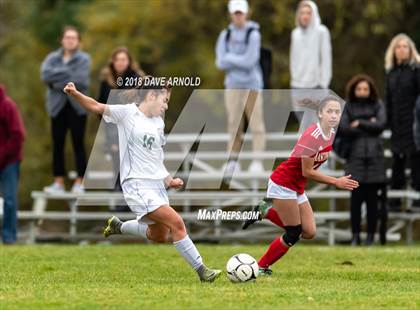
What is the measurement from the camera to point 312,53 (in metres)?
19.4

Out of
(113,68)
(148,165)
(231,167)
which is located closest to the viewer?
(148,165)

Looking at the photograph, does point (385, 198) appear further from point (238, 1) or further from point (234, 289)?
point (234, 289)

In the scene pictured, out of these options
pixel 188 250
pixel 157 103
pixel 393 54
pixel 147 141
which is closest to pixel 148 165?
pixel 147 141

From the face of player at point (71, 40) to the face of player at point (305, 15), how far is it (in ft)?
11.3

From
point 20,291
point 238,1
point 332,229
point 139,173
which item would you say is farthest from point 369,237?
point 20,291

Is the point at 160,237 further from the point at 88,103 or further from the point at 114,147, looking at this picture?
the point at 114,147

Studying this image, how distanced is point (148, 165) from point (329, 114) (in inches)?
78.8

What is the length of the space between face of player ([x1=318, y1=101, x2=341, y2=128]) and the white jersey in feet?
5.71

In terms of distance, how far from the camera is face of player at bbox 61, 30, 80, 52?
18875 mm

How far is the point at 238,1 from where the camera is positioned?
62.7 ft

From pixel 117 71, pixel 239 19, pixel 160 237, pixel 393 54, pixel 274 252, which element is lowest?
pixel 274 252

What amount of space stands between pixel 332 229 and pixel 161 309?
10494mm

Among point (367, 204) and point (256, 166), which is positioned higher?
point (256, 166)

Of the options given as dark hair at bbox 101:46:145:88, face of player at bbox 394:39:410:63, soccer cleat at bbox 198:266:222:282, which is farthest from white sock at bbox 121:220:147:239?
face of player at bbox 394:39:410:63
